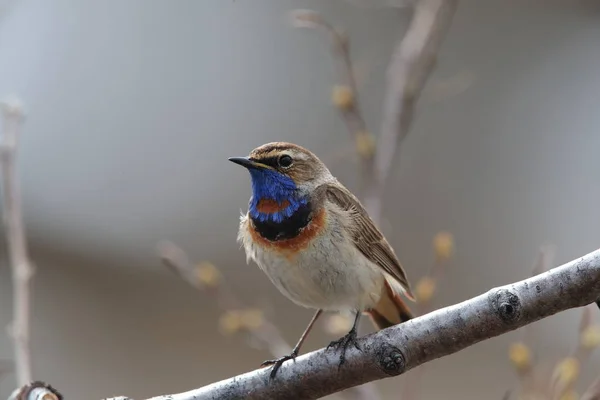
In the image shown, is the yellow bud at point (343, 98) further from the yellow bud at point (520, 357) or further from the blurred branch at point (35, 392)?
the blurred branch at point (35, 392)

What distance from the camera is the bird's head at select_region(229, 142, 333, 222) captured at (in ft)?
9.54

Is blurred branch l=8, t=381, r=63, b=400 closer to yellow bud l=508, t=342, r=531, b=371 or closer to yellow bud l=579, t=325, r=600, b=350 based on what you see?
yellow bud l=508, t=342, r=531, b=371

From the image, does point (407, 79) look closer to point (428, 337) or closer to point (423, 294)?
point (423, 294)

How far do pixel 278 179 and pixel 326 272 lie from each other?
0.43 metres

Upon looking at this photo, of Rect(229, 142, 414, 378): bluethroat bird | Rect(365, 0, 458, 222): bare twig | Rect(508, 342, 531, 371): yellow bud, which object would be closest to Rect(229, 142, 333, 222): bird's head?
Rect(229, 142, 414, 378): bluethroat bird

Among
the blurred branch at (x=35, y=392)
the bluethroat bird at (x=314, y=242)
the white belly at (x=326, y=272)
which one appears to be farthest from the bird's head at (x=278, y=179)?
the blurred branch at (x=35, y=392)

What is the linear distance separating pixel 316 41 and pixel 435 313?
606 cm

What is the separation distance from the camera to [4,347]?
641 cm

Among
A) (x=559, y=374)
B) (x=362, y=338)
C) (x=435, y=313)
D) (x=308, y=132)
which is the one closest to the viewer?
(x=435, y=313)

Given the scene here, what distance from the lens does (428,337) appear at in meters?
2.18

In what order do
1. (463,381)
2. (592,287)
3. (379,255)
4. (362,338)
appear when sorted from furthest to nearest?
1. (463,381)
2. (379,255)
3. (362,338)
4. (592,287)

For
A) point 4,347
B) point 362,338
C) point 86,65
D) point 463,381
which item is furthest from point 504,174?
point 362,338

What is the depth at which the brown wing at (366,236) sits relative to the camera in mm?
2902

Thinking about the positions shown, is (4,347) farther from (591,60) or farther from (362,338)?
(591,60)
